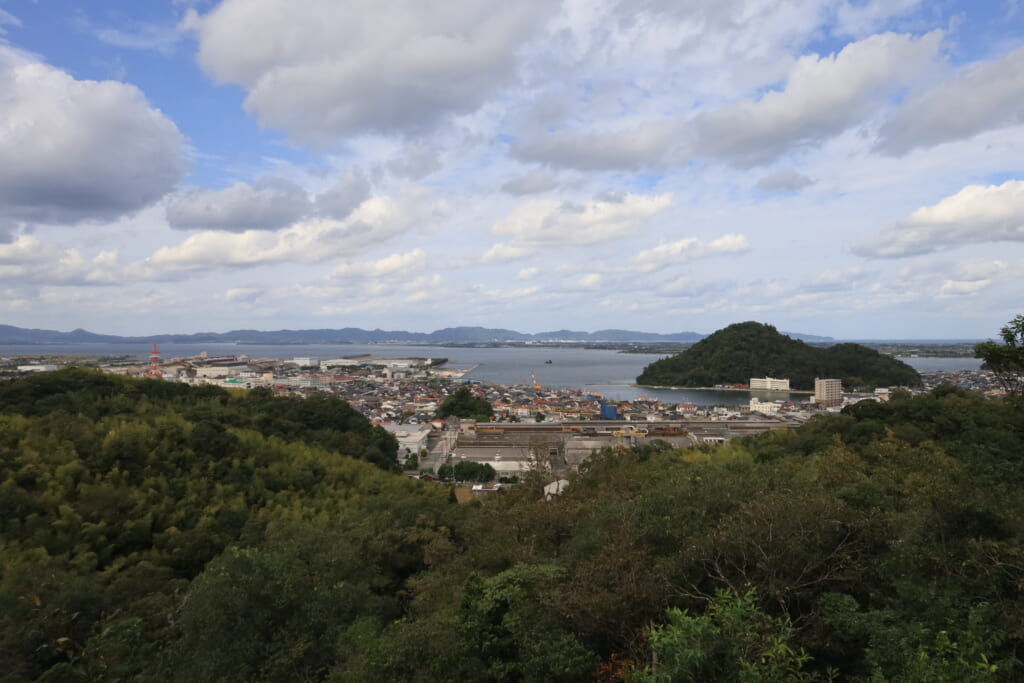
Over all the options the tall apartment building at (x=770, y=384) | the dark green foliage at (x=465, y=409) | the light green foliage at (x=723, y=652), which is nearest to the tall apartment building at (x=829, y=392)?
the tall apartment building at (x=770, y=384)

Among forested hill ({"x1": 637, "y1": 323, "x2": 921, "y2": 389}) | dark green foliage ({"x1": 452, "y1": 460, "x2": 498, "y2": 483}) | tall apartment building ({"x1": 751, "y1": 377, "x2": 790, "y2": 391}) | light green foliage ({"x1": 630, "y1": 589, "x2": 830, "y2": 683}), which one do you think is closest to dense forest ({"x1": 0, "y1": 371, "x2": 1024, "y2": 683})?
light green foliage ({"x1": 630, "y1": 589, "x2": 830, "y2": 683})

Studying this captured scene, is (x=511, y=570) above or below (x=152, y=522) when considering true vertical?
above

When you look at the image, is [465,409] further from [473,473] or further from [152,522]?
[152,522]

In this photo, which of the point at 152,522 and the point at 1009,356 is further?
the point at 152,522

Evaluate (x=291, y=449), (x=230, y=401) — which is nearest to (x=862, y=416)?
(x=291, y=449)

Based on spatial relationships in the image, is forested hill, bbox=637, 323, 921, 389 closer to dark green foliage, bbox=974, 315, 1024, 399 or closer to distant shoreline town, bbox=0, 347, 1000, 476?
distant shoreline town, bbox=0, 347, 1000, 476

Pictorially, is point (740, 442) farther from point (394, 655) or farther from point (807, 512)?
point (394, 655)

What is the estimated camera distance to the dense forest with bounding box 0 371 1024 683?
3227mm

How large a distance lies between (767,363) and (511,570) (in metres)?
49.2

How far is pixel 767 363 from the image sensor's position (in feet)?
159

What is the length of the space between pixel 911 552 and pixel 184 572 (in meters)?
8.22

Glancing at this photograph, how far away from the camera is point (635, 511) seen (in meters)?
4.92

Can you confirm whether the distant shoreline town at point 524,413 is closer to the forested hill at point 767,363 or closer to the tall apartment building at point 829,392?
the tall apartment building at point 829,392

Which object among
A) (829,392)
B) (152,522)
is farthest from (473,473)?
(829,392)
